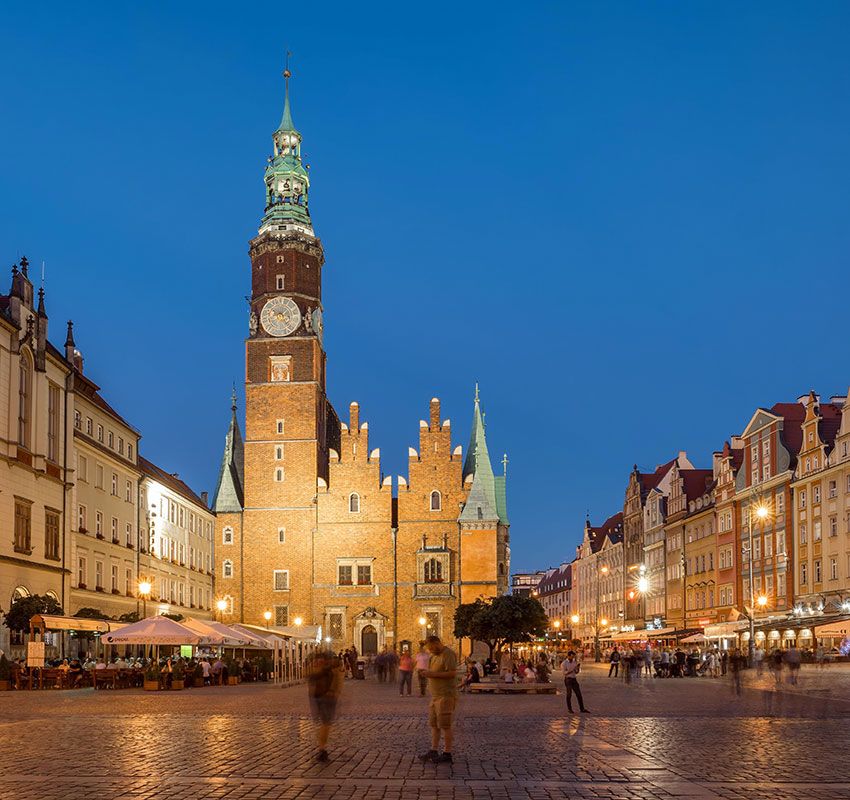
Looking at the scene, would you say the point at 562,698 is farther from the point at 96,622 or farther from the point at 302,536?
the point at 302,536

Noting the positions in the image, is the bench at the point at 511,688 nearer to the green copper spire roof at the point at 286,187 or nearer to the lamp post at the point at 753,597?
the lamp post at the point at 753,597

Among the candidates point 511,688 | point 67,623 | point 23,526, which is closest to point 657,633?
point 511,688

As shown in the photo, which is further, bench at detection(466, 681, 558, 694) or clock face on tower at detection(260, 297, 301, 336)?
clock face on tower at detection(260, 297, 301, 336)

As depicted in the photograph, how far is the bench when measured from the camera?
3634 cm

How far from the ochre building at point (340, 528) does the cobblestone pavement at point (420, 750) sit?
54404mm

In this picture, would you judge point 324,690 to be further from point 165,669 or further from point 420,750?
point 165,669

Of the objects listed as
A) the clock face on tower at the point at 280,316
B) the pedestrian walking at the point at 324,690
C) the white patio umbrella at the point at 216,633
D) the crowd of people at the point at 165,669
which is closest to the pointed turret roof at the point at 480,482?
the clock face on tower at the point at 280,316

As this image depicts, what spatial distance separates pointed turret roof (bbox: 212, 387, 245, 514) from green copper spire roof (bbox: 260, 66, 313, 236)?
1540 cm

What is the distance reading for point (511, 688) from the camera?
3638cm

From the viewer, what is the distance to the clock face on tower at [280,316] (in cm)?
8617

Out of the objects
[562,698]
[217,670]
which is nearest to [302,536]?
[217,670]

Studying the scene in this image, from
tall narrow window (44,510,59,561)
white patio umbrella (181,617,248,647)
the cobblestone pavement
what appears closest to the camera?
the cobblestone pavement

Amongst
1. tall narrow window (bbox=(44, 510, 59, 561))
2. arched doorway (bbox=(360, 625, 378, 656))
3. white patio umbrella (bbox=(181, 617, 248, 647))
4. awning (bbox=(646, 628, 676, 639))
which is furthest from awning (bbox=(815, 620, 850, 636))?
arched doorway (bbox=(360, 625, 378, 656))

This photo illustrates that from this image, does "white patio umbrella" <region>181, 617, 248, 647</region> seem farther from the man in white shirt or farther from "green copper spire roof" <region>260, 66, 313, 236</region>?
"green copper spire roof" <region>260, 66, 313, 236</region>
